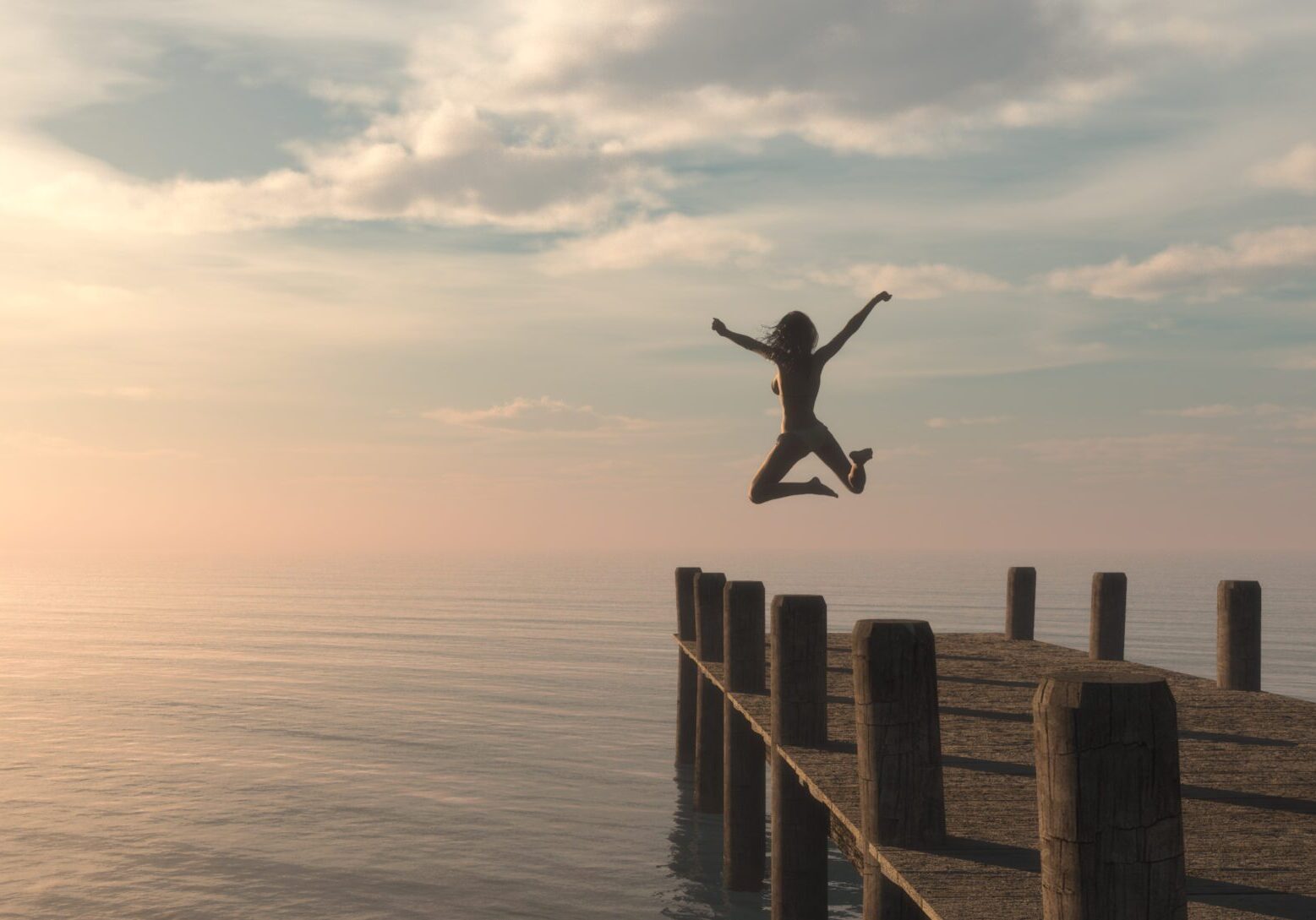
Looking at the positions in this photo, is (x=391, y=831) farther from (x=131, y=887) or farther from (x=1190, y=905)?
(x=1190, y=905)

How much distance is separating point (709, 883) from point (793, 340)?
257 inches

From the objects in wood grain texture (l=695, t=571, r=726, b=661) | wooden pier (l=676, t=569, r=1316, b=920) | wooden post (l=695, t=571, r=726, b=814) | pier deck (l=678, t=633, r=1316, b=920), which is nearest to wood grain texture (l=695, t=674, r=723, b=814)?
wooden post (l=695, t=571, r=726, b=814)

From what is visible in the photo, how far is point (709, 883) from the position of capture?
47.1 feet

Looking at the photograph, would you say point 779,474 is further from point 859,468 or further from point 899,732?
point 899,732

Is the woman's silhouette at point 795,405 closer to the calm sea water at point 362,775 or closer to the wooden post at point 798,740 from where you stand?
the wooden post at point 798,740

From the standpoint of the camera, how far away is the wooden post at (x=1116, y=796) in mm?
3514

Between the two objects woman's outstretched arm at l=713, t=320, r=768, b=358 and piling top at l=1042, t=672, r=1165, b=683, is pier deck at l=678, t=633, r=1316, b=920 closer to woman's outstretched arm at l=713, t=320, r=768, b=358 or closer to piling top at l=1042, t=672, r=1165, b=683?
piling top at l=1042, t=672, r=1165, b=683

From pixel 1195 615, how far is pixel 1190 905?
73.8 meters

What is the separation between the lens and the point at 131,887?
1448cm

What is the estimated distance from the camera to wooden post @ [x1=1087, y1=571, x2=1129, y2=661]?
13930 millimetres

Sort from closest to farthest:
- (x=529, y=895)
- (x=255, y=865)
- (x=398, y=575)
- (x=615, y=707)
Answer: (x=529, y=895), (x=255, y=865), (x=615, y=707), (x=398, y=575)

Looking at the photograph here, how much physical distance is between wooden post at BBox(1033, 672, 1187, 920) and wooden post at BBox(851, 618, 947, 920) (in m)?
2.11

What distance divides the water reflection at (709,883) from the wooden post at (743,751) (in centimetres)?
26

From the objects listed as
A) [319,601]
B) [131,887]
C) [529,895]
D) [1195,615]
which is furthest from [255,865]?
[319,601]
